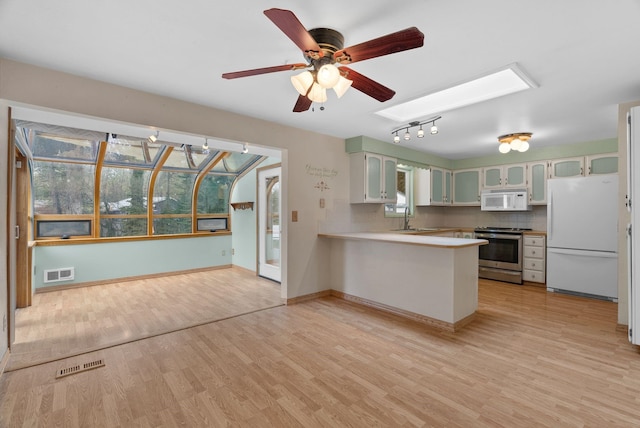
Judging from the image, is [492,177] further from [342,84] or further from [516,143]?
[342,84]

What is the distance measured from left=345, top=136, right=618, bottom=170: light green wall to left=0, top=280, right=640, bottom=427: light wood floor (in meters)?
2.69

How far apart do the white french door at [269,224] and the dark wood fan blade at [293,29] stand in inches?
142

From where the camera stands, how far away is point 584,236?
4.25m

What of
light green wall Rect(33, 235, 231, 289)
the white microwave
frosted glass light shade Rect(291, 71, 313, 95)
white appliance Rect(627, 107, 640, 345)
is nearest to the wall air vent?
light green wall Rect(33, 235, 231, 289)

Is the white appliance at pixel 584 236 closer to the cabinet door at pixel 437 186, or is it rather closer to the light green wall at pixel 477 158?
the light green wall at pixel 477 158

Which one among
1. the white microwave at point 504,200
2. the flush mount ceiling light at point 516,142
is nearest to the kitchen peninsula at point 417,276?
the flush mount ceiling light at point 516,142

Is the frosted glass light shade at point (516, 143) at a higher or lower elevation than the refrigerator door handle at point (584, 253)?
higher

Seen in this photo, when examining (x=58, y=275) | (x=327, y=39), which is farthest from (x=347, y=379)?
(x=58, y=275)

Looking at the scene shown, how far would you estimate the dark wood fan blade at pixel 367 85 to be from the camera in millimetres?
1936

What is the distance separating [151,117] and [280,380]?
2685mm

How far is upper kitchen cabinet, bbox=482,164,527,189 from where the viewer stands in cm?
544

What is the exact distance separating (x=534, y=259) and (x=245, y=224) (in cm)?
532

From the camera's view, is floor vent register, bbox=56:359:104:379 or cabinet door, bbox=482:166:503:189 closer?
floor vent register, bbox=56:359:104:379

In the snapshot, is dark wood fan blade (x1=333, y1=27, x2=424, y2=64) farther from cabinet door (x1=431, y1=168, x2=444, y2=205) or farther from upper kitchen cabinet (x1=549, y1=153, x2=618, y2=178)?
upper kitchen cabinet (x1=549, y1=153, x2=618, y2=178)
